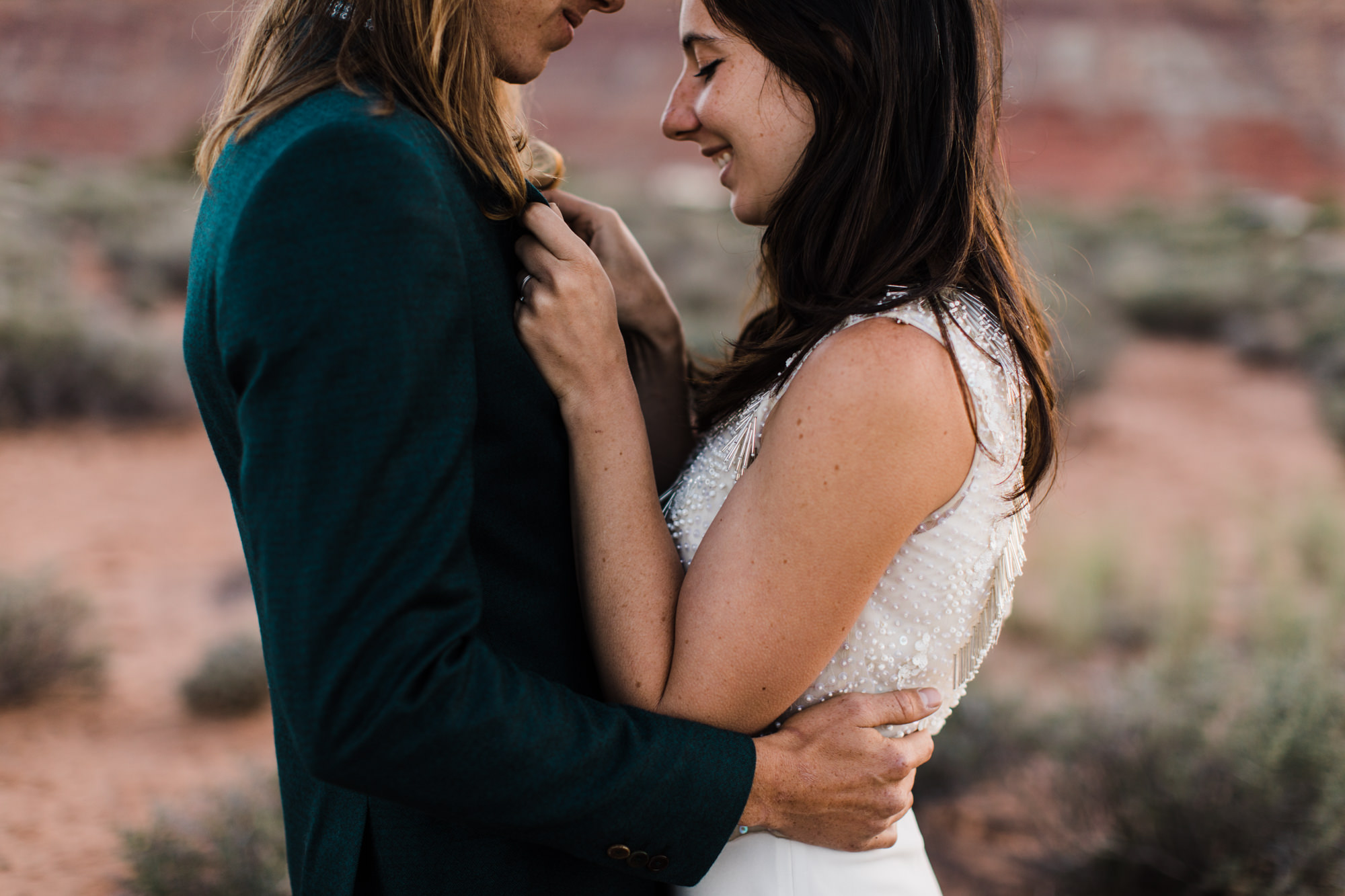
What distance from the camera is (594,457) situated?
120 cm

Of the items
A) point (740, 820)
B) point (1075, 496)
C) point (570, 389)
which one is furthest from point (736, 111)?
point (1075, 496)

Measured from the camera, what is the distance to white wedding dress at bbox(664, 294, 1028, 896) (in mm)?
1247

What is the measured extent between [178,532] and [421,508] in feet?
22.0

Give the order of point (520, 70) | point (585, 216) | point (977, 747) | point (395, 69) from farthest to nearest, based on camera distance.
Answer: point (977, 747) → point (585, 216) → point (520, 70) → point (395, 69)

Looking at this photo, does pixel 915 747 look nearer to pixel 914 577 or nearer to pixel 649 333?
pixel 914 577

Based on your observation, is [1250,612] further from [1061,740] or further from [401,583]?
[401,583]

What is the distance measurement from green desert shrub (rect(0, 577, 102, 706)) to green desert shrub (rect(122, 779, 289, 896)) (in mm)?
1651

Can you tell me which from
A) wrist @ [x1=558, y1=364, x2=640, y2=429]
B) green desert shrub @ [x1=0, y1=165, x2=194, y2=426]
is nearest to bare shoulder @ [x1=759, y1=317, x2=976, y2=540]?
wrist @ [x1=558, y1=364, x2=640, y2=429]

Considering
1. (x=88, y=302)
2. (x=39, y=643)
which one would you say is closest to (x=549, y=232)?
(x=39, y=643)

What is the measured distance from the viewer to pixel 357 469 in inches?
34.7

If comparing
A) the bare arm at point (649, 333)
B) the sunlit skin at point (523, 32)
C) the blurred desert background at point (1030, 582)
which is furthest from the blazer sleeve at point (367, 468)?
the bare arm at point (649, 333)

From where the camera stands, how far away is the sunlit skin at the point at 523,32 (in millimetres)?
1255

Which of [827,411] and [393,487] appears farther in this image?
[827,411]

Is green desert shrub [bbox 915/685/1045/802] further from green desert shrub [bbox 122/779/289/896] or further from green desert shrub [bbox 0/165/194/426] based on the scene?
green desert shrub [bbox 0/165/194/426]
